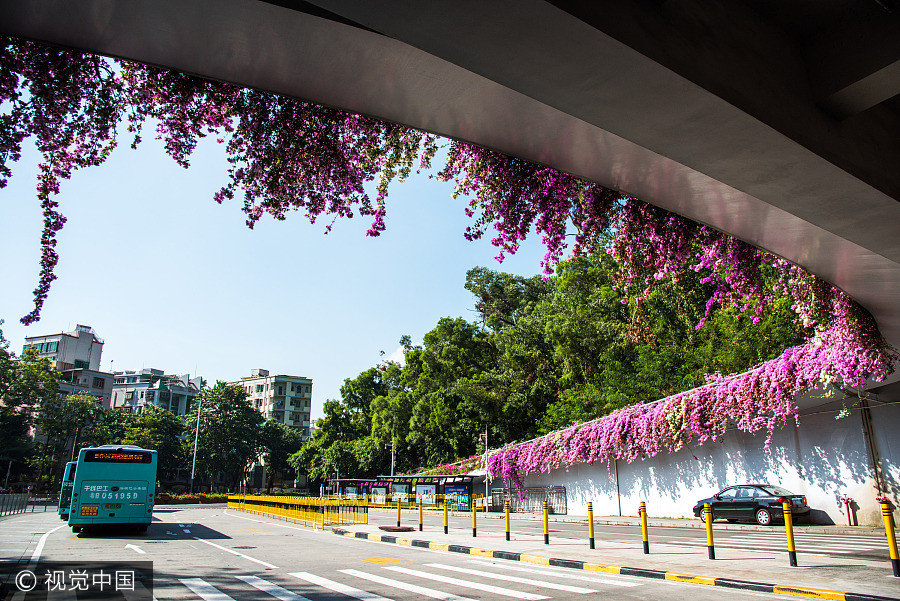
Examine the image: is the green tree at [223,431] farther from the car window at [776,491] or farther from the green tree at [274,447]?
the car window at [776,491]

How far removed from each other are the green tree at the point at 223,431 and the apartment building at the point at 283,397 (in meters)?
26.0

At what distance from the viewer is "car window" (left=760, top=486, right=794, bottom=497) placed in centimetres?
1925

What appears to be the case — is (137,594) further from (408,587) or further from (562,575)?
(562,575)

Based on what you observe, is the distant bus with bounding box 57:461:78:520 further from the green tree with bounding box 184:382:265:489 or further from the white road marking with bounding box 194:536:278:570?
the green tree with bounding box 184:382:265:489

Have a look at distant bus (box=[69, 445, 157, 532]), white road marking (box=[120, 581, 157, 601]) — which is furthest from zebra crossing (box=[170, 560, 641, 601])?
distant bus (box=[69, 445, 157, 532])

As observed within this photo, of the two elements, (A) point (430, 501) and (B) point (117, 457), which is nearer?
(B) point (117, 457)

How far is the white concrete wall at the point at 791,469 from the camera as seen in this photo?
17.4 metres

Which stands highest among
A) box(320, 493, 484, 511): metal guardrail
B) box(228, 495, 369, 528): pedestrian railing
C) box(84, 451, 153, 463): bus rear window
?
box(84, 451, 153, 463): bus rear window

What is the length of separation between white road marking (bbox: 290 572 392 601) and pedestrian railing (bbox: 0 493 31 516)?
29.5m

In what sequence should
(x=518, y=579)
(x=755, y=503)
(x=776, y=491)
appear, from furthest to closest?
(x=755, y=503)
(x=776, y=491)
(x=518, y=579)

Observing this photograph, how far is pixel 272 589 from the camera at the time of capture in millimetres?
8031

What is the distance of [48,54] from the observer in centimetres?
446

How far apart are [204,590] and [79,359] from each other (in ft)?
346

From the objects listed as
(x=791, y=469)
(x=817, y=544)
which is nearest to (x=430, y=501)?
(x=791, y=469)
